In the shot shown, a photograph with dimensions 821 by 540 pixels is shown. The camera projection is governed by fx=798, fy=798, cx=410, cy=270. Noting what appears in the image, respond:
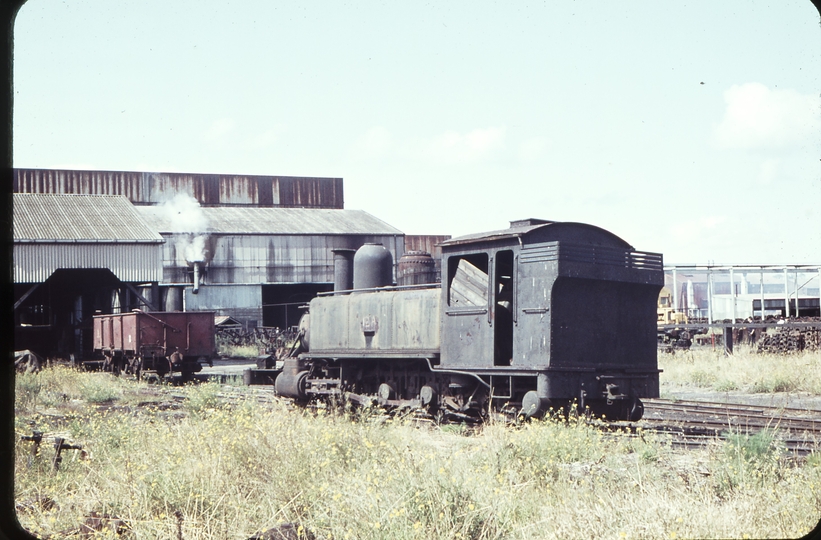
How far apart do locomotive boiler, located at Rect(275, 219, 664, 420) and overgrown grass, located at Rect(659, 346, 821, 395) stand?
7.17 meters

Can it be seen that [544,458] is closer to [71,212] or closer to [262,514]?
[262,514]

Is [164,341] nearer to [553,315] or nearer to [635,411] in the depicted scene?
[635,411]

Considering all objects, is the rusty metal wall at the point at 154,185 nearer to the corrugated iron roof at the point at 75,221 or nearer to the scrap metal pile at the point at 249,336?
the scrap metal pile at the point at 249,336

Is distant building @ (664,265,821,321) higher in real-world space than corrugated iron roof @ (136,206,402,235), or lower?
lower

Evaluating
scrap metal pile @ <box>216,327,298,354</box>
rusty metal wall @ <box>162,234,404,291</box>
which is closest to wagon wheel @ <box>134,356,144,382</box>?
scrap metal pile @ <box>216,327,298,354</box>

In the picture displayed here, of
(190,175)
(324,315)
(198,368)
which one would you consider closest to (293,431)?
(324,315)

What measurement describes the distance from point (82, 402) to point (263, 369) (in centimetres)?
391

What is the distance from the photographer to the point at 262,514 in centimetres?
626

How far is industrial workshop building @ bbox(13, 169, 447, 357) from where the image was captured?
2877cm

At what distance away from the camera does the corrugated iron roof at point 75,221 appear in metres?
28.0

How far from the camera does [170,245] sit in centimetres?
4250

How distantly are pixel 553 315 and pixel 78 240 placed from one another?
74.2ft

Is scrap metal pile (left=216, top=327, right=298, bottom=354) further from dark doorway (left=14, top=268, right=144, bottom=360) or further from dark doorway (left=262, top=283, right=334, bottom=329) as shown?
dark doorway (left=14, top=268, right=144, bottom=360)

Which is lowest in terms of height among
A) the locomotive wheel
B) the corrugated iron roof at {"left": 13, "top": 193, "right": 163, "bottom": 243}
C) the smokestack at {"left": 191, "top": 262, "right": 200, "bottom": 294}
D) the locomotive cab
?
the locomotive wheel
